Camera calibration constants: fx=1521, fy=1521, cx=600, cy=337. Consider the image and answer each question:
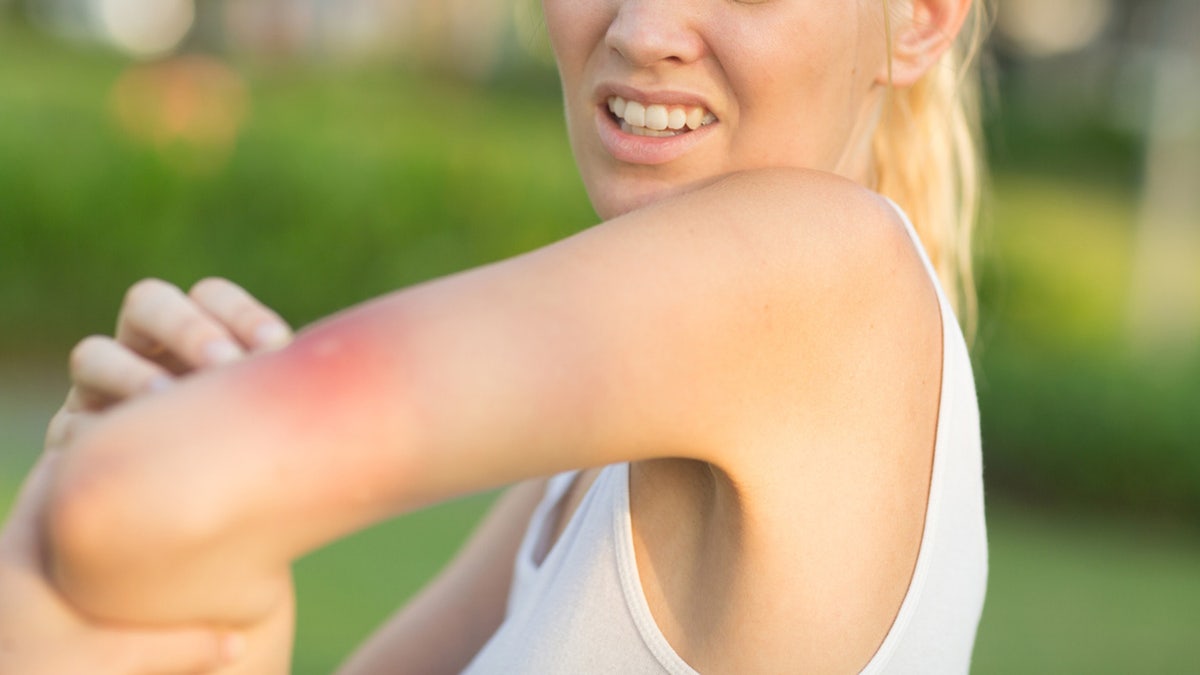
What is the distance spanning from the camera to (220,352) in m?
1.24

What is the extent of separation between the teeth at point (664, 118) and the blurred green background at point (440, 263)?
100 centimetres

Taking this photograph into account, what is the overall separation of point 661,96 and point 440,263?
8.91 meters

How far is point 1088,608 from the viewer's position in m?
6.93

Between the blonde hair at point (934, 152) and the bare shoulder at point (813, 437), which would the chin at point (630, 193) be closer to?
the bare shoulder at point (813, 437)

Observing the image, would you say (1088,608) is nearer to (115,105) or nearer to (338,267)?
(338,267)

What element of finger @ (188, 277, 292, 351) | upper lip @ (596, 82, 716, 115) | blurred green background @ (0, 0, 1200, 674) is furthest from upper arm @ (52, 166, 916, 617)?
blurred green background @ (0, 0, 1200, 674)

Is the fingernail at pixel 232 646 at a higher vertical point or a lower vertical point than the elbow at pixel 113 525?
lower

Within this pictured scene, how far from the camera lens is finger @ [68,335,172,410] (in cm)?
126

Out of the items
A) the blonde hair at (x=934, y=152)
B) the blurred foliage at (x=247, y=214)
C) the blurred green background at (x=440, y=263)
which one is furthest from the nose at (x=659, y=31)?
the blurred foliage at (x=247, y=214)

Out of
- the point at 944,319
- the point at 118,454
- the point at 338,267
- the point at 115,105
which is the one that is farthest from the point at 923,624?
the point at 115,105

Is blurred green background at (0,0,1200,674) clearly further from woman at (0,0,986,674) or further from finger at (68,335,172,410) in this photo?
finger at (68,335,172,410)

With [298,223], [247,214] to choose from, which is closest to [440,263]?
[298,223]

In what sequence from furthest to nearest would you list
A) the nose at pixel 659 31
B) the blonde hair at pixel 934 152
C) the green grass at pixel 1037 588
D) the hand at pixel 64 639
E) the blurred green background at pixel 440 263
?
the blurred green background at pixel 440 263
the green grass at pixel 1037 588
the blonde hair at pixel 934 152
the nose at pixel 659 31
the hand at pixel 64 639

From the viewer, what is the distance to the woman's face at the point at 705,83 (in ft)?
5.16
